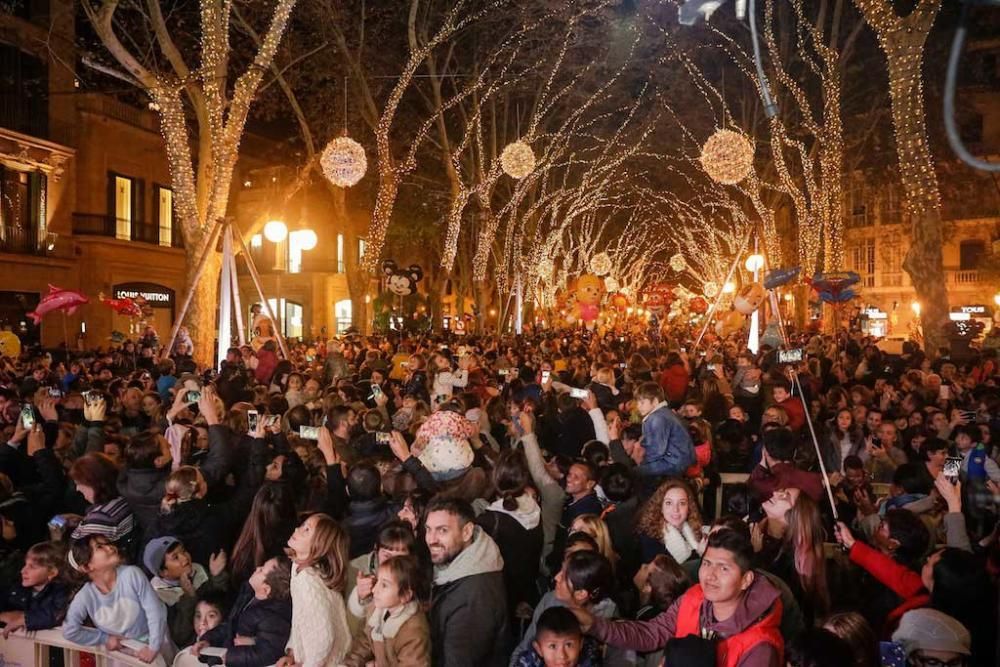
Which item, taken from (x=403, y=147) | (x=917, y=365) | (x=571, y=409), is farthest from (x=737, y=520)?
(x=403, y=147)

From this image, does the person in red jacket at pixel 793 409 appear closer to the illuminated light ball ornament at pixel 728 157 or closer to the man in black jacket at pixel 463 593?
the man in black jacket at pixel 463 593

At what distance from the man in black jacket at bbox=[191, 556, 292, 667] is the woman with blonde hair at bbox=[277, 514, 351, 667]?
80 millimetres

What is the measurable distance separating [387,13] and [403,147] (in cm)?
841

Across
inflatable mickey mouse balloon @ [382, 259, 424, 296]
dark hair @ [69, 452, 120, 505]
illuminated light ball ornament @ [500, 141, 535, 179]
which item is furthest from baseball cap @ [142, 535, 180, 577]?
inflatable mickey mouse balloon @ [382, 259, 424, 296]

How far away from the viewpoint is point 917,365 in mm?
13078

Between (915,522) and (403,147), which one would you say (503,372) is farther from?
(403,147)

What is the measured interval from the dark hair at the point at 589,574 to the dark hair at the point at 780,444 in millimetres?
2477

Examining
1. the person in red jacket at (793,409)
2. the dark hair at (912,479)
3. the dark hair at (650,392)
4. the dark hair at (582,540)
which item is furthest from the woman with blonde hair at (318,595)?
the person in red jacket at (793,409)

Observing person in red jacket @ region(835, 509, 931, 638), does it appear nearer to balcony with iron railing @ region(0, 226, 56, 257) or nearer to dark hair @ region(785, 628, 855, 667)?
dark hair @ region(785, 628, 855, 667)

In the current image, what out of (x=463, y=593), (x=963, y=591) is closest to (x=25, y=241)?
(x=463, y=593)

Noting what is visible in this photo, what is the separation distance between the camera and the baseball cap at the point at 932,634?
3443 mm

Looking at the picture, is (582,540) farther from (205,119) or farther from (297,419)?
(205,119)

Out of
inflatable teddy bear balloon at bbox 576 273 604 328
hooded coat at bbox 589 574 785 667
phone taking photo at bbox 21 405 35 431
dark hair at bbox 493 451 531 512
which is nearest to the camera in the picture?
hooded coat at bbox 589 574 785 667

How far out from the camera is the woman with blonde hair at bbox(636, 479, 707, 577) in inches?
189
